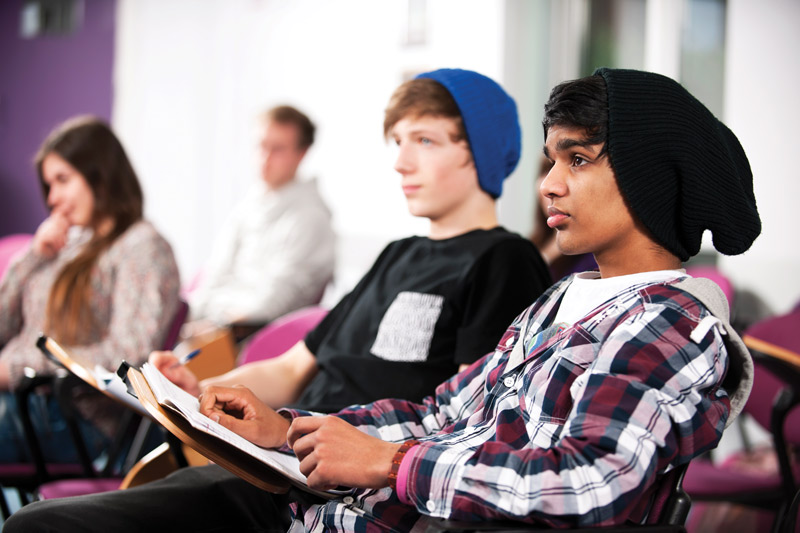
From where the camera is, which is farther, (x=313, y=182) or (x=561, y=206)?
(x=313, y=182)

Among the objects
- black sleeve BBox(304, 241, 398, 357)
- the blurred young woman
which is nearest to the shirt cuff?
black sleeve BBox(304, 241, 398, 357)

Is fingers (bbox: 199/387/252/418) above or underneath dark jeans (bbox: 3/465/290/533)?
above

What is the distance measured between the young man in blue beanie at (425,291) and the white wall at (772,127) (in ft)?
6.20

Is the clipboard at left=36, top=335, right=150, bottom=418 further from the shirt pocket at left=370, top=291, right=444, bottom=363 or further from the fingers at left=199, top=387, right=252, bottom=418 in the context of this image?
the shirt pocket at left=370, top=291, right=444, bottom=363

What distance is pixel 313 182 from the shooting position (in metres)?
4.30

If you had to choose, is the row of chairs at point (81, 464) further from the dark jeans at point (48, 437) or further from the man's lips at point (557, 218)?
the man's lips at point (557, 218)

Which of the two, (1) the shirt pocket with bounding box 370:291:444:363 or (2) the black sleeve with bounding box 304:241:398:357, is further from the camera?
(2) the black sleeve with bounding box 304:241:398:357

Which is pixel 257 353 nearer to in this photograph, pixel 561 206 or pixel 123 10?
pixel 561 206

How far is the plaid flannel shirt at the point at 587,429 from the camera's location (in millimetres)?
991

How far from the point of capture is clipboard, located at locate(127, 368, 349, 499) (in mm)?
1228

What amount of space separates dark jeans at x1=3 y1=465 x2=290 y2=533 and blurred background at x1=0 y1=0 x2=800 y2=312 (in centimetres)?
252

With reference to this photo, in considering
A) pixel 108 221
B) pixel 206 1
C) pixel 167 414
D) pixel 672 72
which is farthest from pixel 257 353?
pixel 206 1

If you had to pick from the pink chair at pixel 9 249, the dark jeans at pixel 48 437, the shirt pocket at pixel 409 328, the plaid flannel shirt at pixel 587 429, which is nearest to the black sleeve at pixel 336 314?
the shirt pocket at pixel 409 328

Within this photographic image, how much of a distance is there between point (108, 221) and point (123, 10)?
402cm
